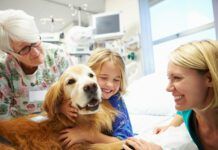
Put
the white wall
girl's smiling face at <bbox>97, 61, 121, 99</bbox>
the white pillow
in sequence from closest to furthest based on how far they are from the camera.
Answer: girl's smiling face at <bbox>97, 61, 121, 99</bbox>
the white pillow
the white wall

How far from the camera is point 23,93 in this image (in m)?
1.33

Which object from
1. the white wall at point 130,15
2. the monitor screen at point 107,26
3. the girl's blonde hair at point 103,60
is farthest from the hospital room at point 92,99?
the white wall at point 130,15

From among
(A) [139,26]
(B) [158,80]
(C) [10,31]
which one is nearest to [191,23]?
(A) [139,26]

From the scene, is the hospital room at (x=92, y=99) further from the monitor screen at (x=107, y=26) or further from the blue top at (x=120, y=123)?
the monitor screen at (x=107, y=26)

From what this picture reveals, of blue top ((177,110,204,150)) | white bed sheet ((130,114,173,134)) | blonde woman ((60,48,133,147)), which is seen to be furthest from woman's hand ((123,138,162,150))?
white bed sheet ((130,114,173,134))

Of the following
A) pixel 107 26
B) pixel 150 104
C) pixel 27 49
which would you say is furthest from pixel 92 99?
pixel 107 26

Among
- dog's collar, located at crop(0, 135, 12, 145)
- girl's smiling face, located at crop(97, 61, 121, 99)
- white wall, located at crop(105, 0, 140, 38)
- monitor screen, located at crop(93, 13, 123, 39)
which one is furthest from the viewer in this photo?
white wall, located at crop(105, 0, 140, 38)

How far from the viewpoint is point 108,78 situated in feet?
4.23

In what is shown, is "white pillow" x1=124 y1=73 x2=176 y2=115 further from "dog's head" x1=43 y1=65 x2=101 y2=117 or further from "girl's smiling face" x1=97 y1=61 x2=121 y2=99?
"dog's head" x1=43 y1=65 x2=101 y2=117

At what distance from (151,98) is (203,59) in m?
1.24

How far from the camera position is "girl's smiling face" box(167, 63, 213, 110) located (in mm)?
980

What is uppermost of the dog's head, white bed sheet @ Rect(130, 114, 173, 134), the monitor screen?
the monitor screen

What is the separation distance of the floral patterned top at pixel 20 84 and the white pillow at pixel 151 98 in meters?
0.83

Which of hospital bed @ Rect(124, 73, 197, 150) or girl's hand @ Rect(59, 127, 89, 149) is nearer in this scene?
girl's hand @ Rect(59, 127, 89, 149)
